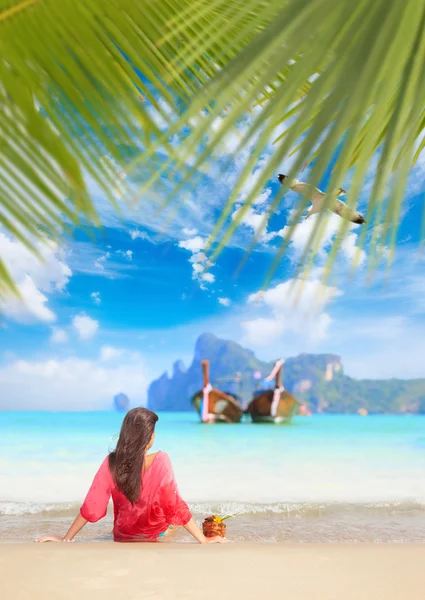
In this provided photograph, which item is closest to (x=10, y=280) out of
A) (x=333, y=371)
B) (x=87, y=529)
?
(x=87, y=529)

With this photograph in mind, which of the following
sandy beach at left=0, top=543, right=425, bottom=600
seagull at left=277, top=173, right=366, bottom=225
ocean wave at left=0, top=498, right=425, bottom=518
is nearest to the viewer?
seagull at left=277, top=173, right=366, bottom=225

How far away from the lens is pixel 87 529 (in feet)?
15.0

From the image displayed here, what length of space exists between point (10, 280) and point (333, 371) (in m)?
38.7

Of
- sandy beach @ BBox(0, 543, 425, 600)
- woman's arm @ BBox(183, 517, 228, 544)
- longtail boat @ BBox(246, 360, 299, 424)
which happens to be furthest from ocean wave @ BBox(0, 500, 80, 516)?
longtail boat @ BBox(246, 360, 299, 424)

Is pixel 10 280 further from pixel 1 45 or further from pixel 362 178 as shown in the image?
pixel 362 178

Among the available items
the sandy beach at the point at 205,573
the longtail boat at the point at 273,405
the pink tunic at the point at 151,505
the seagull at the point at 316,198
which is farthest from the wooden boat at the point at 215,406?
the seagull at the point at 316,198

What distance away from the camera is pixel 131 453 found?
7.44 feet

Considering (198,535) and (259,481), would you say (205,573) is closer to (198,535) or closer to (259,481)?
(198,535)

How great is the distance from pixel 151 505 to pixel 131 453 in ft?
0.97

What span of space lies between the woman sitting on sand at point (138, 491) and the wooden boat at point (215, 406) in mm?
21525

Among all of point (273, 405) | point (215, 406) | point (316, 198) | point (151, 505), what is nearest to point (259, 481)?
point (151, 505)

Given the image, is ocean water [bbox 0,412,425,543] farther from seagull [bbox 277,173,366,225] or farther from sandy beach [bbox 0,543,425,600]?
seagull [bbox 277,173,366,225]

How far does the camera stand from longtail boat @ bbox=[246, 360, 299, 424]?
26.2 m

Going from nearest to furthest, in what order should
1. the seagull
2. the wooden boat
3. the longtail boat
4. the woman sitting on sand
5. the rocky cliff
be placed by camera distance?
the seagull
the woman sitting on sand
the wooden boat
the longtail boat
the rocky cliff
